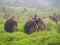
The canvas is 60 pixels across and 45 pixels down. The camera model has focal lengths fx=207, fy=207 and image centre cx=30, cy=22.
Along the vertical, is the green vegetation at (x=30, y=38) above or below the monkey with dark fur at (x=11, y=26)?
below

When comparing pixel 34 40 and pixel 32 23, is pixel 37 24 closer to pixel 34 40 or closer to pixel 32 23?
pixel 32 23

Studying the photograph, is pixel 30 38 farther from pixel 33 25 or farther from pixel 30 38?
pixel 33 25

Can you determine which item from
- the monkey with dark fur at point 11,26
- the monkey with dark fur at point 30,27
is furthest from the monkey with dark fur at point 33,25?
the monkey with dark fur at point 11,26

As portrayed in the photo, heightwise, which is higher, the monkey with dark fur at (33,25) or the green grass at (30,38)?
the monkey with dark fur at (33,25)

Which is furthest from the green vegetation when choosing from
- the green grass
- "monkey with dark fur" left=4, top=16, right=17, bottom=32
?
"monkey with dark fur" left=4, top=16, right=17, bottom=32

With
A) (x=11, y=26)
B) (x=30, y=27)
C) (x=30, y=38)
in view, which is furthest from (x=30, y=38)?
(x=11, y=26)

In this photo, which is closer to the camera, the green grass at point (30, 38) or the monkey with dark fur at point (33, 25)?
the green grass at point (30, 38)

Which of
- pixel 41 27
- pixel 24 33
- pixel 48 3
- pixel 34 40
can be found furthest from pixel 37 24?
pixel 48 3

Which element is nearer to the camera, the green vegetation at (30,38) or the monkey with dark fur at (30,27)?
the green vegetation at (30,38)

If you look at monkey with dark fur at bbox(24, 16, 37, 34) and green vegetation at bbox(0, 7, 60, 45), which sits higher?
monkey with dark fur at bbox(24, 16, 37, 34)

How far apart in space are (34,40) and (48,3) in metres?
11.9

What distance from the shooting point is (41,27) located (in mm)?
7031

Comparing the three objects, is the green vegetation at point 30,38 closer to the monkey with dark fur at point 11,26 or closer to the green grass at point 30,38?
the green grass at point 30,38

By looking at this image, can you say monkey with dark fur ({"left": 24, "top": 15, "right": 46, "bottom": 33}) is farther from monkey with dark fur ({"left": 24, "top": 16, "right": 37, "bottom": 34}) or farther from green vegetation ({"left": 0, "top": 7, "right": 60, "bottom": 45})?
green vegetation ({"left": 0, "top": 7, "right": 60, "bottom": 45})
